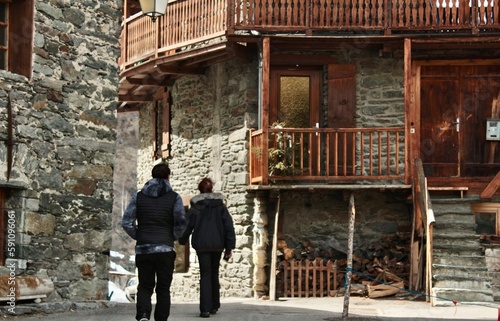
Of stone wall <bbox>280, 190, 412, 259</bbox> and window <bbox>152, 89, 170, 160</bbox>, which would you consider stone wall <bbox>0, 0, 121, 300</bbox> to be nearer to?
stone wall <bbox>280, 190, 412, 259</bbox>

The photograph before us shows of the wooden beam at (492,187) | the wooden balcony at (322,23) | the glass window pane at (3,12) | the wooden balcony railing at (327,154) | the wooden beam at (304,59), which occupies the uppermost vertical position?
the wooden balcony at (322,23)

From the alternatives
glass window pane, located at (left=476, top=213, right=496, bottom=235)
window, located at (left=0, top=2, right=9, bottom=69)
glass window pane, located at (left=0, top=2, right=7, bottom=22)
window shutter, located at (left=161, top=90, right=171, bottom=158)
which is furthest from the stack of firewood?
glass window pane, located at (left=0, top=2, right=7, bottom=22)

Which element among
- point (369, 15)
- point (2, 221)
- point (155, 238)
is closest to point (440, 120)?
point (369, 15)

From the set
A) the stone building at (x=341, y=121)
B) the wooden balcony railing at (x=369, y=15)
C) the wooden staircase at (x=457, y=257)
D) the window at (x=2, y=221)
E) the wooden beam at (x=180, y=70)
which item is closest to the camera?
the window at (x=2, y=221)

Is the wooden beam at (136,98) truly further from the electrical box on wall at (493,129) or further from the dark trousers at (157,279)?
the dark trousers at (157,279)

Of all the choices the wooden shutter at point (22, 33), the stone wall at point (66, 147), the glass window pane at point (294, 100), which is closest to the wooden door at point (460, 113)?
the glass window pane at point (294, 100)

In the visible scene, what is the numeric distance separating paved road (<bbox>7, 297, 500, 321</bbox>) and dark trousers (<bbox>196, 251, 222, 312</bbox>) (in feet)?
0.56

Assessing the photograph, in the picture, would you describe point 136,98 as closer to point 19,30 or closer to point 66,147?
point 66,147

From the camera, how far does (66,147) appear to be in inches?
520

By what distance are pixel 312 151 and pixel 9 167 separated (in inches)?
336

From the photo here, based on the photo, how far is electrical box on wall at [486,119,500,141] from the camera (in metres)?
19.7

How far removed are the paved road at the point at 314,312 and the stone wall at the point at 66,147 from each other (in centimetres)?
72

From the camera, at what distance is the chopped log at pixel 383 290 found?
1747 centimetres

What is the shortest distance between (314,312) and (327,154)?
17.1ft
